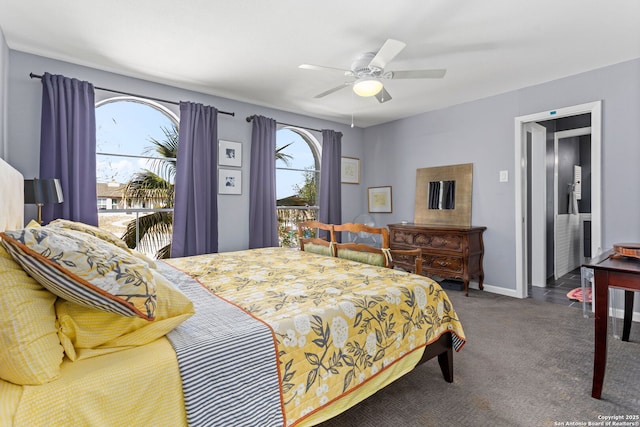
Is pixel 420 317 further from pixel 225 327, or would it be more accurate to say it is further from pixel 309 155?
pixel 309 155

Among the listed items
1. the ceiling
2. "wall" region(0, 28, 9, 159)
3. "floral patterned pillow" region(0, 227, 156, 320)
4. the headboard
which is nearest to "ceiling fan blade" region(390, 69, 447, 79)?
the ceiling

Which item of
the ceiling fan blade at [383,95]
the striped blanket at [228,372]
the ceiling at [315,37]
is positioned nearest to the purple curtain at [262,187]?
the ceiling at [315,37]

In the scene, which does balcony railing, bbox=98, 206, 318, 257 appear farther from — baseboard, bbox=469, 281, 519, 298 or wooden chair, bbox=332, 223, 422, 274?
baseboard, bbox=469, 281, 519, 298

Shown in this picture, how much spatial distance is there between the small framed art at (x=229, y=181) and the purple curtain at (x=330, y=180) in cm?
133

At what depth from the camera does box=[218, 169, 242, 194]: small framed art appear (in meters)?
3.94

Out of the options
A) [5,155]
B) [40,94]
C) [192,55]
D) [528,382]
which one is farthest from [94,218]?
[528,382]

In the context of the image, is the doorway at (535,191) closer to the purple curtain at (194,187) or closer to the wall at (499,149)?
the wall at (499,149)

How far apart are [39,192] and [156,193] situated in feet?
4.41

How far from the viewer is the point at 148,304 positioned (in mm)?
994

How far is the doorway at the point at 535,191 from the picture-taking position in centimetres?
325

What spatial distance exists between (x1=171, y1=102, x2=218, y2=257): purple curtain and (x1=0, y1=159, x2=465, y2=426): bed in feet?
5.80

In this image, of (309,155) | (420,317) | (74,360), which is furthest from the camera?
(309,155)

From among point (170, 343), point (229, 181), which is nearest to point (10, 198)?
point (170, 343)

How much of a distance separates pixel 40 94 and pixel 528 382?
445 cm
